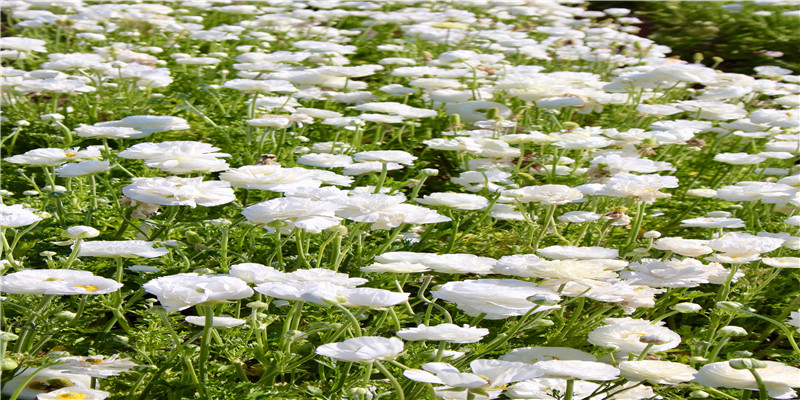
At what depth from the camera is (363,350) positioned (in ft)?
4.23

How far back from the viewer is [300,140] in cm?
298

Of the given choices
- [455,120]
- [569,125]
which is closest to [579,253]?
[569,125]

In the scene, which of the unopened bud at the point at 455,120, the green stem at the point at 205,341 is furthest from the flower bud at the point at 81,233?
the unopened bud at the point at 455,120

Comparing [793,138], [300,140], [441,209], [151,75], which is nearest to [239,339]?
[441,209]

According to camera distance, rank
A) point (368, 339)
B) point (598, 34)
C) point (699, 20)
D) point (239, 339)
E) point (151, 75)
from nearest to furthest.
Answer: point (368, 339)
point (239, 339)
point (151, 75)
point (598, 34)
point (699, 20)

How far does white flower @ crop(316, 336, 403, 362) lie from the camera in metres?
1.27

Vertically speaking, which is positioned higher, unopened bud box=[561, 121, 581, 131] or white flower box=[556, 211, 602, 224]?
unopened bud box=[561, 121, 581, 131]

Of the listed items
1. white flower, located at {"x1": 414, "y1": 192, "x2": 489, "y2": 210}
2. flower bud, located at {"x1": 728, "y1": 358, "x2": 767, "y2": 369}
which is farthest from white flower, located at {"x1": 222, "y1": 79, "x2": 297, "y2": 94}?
flower bud, located at {"x1": 728, "y1": 358, "x2": 767, "y2": 369}

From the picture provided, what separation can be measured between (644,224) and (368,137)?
143 cm

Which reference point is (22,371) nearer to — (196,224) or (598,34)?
(196,224)

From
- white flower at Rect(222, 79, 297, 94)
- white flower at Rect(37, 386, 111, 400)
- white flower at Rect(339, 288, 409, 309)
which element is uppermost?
white flower at Rect(339, 288, 409, 309)

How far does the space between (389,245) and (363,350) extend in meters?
0.97

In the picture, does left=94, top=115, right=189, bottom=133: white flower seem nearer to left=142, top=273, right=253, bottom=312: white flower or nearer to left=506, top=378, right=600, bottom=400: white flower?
left=142, top=273, right=253, bottom=312: white flower

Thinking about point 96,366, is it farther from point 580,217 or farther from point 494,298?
point 580,217
